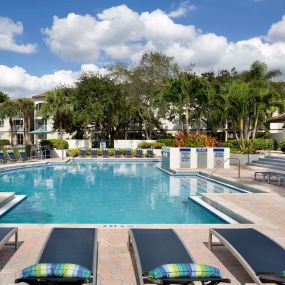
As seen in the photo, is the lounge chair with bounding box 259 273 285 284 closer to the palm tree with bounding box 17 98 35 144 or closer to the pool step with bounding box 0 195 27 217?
the pool step with bounding box 0 195 27 217

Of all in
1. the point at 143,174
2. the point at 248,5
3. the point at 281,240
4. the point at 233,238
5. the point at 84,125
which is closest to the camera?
the point at 233,238

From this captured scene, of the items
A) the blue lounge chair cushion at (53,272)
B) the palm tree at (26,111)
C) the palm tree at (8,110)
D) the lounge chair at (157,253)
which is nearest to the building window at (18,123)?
the palm tree at (26,111)

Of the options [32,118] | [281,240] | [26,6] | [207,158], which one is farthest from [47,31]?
[32,118]

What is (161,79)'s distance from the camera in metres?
40.1

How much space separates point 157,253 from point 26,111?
58.3m

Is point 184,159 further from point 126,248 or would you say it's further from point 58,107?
point 58,107

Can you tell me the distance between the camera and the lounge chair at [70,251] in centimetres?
399

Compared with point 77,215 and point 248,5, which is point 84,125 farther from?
point 77,215

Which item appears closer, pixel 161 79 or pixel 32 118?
pixel 161 79

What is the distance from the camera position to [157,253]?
203 inches

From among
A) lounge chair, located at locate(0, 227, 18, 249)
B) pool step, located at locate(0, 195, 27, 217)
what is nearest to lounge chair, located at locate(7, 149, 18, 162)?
pool step, located at locate(0, 195, 27, 217)

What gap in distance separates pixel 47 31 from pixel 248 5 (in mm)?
13446

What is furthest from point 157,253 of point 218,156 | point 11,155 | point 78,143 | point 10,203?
point 78,143

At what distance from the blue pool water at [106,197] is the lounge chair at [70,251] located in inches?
154
